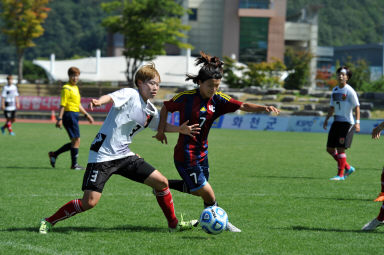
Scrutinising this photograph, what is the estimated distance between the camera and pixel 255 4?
3086 inches

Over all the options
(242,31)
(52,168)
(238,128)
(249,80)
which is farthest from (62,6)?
(52,168)

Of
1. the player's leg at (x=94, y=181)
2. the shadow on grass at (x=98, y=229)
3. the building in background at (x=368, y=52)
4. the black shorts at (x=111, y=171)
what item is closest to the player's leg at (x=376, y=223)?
the shadow on grass at (x=98, y=229)

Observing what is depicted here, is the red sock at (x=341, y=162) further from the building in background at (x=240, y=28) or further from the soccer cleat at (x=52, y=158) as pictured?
the building in background at (x=240, y=28)

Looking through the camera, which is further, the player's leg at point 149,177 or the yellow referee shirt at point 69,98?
the yellow referee shirt at point 69,98

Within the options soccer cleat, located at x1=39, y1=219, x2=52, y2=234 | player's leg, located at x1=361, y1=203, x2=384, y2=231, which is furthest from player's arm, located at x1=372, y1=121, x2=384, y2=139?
soccer cleat, located at x1=39, y1=219, x2=52, y2=234

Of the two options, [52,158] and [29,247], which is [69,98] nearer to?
[52,158]

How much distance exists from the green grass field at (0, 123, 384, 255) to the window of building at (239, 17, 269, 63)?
216ft

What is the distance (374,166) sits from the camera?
14.1 metres

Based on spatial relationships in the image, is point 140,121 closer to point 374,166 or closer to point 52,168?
point 52,168

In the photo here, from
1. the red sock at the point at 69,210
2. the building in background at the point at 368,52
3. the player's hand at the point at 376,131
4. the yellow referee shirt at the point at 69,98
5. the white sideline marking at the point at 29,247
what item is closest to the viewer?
the white sideline marking at the point at 29,247

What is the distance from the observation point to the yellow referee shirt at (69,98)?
11.6 metres

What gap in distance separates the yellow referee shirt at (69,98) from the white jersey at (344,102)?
17.3 ft

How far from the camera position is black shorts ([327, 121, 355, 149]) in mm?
11395

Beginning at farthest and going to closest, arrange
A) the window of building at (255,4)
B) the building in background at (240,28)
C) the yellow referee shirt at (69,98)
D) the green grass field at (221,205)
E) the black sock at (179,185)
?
the building in background at (240,28), the window of building at (255,4), the yellow referee shirt at (69,98), the black sock at (179,185), the green grass field at (221,205)
